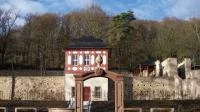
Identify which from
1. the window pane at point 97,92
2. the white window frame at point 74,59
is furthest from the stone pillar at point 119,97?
the white window frame at point 74,59

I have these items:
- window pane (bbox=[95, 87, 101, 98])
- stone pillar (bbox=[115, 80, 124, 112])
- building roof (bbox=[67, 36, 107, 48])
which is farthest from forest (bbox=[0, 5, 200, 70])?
stone pillar (bbox=[115, 80, 124, 112])

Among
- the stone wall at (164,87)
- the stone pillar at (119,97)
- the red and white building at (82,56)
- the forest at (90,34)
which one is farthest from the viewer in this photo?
the forest at (90,34)

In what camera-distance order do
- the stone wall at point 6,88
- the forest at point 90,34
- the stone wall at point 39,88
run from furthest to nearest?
the forest at point 90,34
the stone wall at point 39,88
the stone wall at point 6,88

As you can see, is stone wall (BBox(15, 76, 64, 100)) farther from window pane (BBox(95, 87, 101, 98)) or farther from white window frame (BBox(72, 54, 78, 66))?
window pane (BBox(95, 87, 101, 98))

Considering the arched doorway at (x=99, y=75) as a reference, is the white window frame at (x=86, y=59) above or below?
above

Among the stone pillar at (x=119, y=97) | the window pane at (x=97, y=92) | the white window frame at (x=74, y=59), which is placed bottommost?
the stone pillar at (x=119, y=97)

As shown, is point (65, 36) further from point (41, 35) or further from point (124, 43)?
point (124, 43)

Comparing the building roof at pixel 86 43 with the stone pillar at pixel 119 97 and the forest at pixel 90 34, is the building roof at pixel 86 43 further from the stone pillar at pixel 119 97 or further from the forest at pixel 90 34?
the stone pillar at pixel 119 97

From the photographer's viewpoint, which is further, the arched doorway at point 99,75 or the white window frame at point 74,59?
the white window frame at point 74,59

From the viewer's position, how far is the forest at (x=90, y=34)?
222ft

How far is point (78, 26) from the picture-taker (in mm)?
75688

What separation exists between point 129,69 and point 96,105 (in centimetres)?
3094

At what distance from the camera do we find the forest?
67562 mm

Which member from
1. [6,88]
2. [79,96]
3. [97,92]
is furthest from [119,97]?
[6,88]
